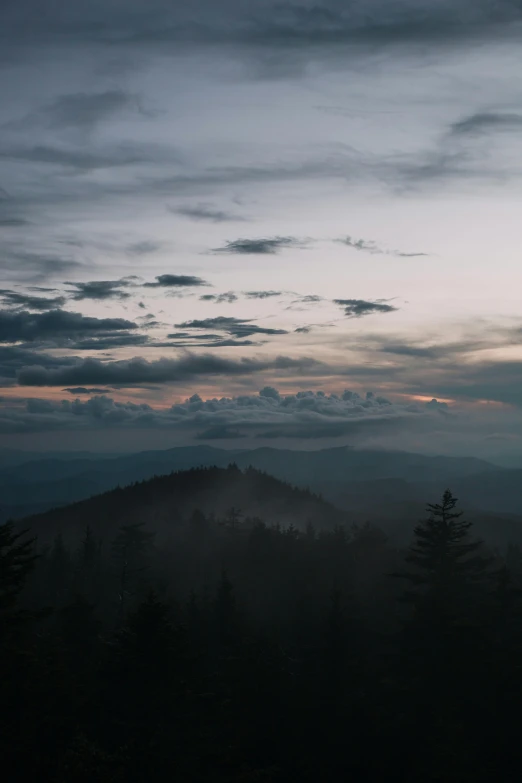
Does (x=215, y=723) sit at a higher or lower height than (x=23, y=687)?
lower

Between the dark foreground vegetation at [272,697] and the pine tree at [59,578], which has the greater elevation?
the dark foreground vegetation at [272,697]

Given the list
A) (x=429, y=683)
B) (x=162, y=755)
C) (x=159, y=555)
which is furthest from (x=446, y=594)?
(x=159, y=555)

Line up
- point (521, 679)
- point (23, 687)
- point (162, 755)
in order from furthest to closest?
point (521, 679) → point (162, 755) → point (23, 687)

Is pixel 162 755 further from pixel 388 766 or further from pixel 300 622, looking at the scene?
pixel 300 622

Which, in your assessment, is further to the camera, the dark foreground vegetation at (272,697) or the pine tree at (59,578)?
the pine tree at (59,578)

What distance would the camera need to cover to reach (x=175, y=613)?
67562 millimetres

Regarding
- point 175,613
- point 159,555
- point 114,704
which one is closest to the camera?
point 114,704

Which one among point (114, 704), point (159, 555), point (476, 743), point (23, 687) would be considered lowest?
point (159, 555)

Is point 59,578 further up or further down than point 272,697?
further down

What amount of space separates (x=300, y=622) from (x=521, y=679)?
103 ft

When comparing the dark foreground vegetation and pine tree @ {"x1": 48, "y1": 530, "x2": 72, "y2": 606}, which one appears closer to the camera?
the dark foreground vegetation

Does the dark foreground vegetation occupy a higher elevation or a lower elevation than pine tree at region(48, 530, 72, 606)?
higher

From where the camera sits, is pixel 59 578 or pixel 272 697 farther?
pixel 59 578

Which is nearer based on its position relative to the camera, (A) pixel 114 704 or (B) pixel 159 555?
(A) pixel 114 704
